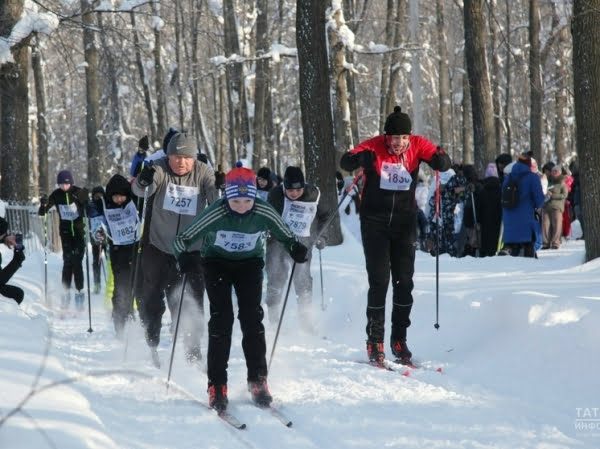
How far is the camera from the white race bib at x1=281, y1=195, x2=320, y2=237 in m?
8.82

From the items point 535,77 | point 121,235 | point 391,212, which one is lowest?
point 121,235

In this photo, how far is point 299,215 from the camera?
8844mm

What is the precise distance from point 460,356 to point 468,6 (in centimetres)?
981

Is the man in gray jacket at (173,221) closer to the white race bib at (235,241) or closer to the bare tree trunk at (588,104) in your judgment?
the white race bib at (235,241)

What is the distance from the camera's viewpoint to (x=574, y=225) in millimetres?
20719

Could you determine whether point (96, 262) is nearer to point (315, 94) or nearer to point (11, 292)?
point (11, 292)

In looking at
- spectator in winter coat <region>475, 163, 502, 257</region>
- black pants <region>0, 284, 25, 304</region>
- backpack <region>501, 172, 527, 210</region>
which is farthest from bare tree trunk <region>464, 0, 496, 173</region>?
black pants <region>0, 284, 25, 304</region>

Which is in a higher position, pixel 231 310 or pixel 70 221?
pixel 70 221

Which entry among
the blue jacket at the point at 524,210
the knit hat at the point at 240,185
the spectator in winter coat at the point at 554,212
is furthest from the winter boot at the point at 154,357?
the spectator in winter coat at the point at 554,212

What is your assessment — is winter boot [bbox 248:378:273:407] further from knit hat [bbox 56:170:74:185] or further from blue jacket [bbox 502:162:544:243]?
knit hat [bbox 56:170:74:185]

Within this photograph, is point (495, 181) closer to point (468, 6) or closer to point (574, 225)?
point (468, 6)

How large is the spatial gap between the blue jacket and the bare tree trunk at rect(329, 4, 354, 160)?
25.5 feet

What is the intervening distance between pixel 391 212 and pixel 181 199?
1.88 meters

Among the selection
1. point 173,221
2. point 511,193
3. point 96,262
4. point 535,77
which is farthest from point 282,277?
point 535,77
